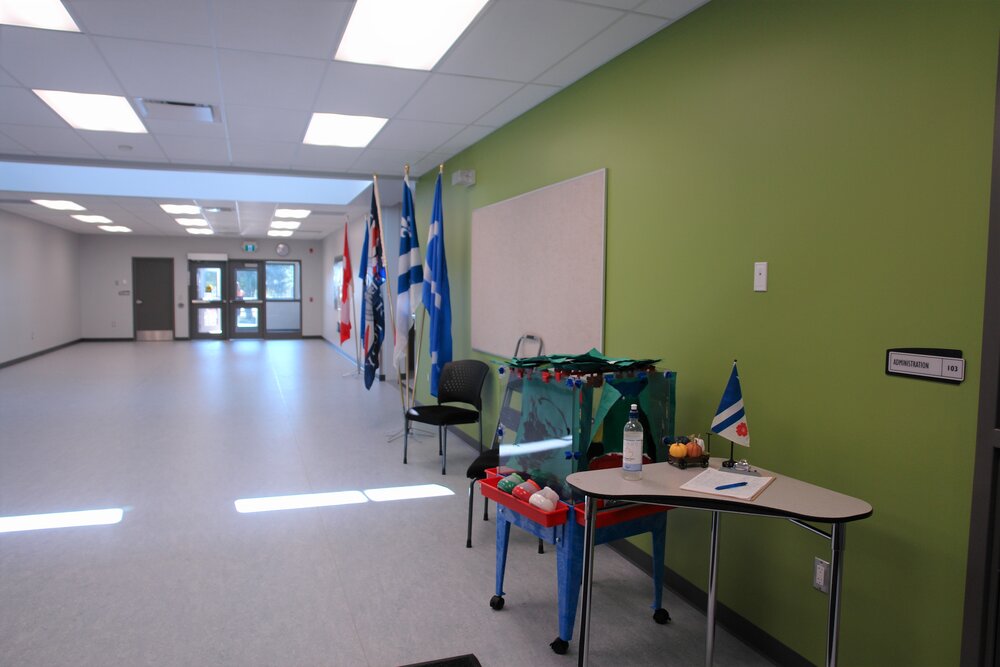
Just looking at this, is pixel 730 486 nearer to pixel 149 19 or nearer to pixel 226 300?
pixel 149 19

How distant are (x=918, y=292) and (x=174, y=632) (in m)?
3.12

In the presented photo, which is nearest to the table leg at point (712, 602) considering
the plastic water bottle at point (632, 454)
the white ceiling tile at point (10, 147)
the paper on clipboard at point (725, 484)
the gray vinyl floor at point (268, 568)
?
the gray vinyl floor at point (268, 568)

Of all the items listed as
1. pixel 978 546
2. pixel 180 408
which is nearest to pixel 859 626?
pixel 978 546

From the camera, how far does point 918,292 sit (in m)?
2.07

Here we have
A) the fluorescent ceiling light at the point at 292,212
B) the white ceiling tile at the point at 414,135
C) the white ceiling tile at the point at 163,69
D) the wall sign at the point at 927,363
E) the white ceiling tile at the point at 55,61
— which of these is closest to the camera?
the wall sign at the point at 927,363

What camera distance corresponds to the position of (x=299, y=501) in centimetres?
445

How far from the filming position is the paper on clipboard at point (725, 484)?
7.11ft

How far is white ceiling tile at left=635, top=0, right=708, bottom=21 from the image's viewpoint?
294 cm

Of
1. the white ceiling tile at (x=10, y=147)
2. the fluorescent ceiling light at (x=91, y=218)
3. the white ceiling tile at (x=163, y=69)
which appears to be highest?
the white ceiling tile at (x=163, y=69)

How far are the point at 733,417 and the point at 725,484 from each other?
0.30m

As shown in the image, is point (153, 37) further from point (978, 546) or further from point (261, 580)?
point (978, 546)

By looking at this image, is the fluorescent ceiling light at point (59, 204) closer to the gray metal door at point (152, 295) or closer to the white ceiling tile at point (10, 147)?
the white ceiling tile at point (10, 147)

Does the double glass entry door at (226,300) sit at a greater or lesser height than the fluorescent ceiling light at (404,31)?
lesser

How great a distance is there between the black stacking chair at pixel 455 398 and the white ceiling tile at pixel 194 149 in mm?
2793
